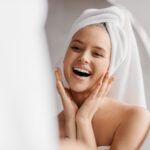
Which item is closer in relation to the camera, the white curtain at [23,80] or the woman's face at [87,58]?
the white curtain at [23,80]

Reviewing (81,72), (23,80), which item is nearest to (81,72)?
(81,72)

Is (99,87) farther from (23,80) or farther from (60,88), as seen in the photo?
(23,80)

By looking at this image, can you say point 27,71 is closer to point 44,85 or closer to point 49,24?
point 44,85

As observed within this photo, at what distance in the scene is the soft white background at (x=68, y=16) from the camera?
0.39 m

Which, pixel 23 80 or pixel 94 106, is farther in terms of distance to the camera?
pixel 94 106

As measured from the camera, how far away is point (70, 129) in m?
0.38

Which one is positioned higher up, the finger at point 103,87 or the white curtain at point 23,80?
the white curtain at point 23,80

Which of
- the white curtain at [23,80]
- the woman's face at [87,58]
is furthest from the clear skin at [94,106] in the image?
the white curtain at [23,80]

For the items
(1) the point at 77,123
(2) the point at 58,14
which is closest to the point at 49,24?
(2) the point at 58,14

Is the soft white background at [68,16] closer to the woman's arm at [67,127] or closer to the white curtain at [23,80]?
the woman's arm at [67,127]

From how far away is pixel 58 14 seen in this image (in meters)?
0.41

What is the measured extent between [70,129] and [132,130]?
0.10m

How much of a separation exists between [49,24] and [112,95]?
173 millimetres

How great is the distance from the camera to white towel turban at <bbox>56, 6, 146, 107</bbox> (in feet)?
1.37
